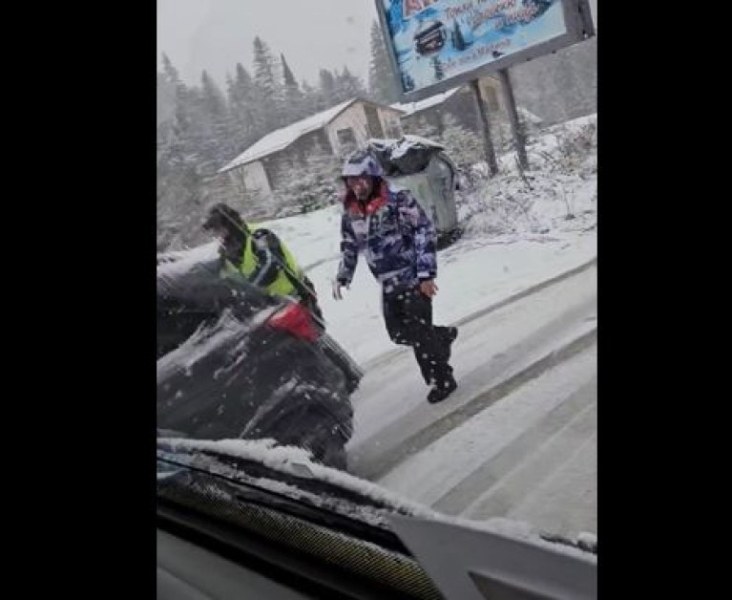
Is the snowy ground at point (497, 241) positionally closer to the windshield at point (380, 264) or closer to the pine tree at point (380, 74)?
the windshield at point (380, 264)

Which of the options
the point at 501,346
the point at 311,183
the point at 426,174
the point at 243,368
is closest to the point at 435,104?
the point at 426,174

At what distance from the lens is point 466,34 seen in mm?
1193

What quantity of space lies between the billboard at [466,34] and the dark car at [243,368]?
697 mm

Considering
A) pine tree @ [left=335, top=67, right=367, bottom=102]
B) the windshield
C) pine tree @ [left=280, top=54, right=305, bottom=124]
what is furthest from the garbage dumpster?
pine tree @ [left=280, top=54, right=305, bottom=124]

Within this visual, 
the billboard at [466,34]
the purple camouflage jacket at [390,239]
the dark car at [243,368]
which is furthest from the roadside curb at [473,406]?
the billboard at [466,34]

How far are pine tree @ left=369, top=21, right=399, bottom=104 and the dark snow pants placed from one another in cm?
45

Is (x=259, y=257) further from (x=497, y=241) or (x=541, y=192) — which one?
(x=541, y=192)

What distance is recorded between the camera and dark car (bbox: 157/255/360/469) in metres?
1.70

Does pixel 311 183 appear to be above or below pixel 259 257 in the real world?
above

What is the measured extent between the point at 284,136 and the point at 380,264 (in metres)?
0.41

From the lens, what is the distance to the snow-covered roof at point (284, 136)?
1483mm
